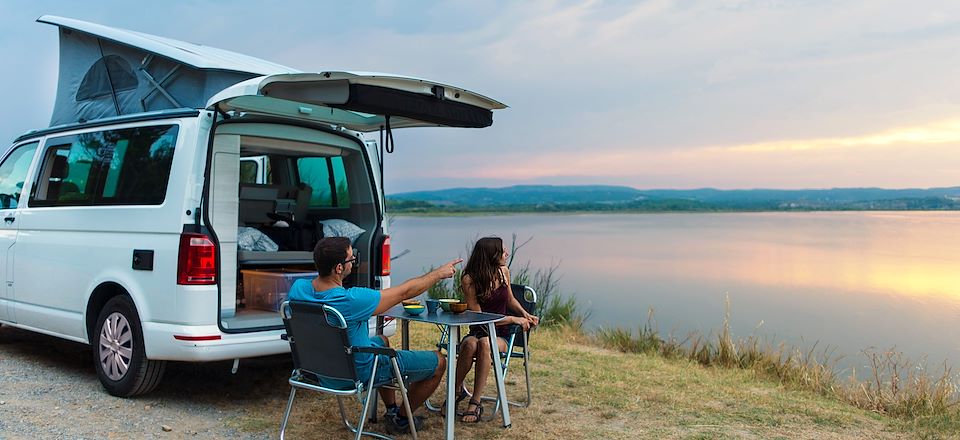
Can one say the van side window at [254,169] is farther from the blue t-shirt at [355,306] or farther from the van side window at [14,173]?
the blue t-shirt at [355,306]

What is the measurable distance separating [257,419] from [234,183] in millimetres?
1312

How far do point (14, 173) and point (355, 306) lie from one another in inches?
143

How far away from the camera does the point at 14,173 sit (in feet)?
19.4

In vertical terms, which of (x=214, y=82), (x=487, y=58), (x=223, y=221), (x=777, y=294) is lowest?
(x=777, y=294)

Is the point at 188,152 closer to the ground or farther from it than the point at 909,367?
farther from it

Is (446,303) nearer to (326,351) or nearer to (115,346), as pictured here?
(326,351)

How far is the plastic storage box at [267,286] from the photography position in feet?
15.5

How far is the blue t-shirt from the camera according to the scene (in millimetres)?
3713

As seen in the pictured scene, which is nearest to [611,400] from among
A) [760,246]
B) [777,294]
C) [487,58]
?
[487,58]

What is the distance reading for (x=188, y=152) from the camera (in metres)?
4.36

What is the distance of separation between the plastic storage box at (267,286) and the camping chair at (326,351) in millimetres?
865

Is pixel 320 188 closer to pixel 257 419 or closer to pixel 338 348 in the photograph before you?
pixel 257 419

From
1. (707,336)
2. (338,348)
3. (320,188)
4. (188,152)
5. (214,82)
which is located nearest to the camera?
(338,348)

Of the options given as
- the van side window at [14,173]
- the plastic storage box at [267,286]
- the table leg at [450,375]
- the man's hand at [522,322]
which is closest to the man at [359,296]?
the table leg at [450,375]
